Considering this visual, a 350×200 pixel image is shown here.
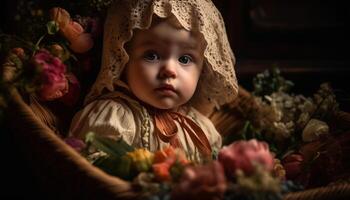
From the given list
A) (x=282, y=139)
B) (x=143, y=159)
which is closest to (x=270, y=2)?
(x=282, y=139)

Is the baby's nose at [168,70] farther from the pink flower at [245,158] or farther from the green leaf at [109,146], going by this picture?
the pink flower at [245,158]

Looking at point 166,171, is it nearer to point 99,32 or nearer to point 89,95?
point 89,95

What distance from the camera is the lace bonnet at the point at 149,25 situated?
3.77ft

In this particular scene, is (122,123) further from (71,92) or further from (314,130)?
(314,130)

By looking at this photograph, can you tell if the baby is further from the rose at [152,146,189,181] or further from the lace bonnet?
the rose at [152,146,189,181]

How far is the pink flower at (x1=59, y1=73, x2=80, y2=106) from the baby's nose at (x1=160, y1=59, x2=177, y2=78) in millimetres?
225

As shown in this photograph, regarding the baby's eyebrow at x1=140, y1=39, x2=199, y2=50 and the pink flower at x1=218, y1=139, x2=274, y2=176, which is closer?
the pink flower at x1=218, y1=139, x2=274, y2=176

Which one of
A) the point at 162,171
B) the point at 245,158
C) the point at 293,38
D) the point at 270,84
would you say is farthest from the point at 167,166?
the point at 293,38

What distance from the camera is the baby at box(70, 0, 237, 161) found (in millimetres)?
1146

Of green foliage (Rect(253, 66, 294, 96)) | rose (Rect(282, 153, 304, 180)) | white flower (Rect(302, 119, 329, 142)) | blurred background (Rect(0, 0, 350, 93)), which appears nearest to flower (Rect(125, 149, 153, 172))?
rose (Rect(282, 153, 304, 180))

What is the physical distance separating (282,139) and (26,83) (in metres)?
0.67

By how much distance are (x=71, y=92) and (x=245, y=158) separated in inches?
21.8

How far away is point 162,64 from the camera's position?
3.81 ft

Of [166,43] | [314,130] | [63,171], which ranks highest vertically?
[166,43]
